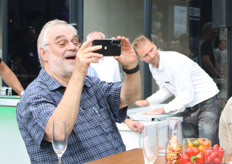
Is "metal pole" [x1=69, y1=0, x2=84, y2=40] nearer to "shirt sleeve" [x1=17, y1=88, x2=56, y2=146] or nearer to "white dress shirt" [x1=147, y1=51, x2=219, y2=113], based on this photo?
"white dress shirt" [x1=147, y1=51, x2=219, y2=113]

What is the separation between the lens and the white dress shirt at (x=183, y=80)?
14.3 feet

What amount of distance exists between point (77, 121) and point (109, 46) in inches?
19.5

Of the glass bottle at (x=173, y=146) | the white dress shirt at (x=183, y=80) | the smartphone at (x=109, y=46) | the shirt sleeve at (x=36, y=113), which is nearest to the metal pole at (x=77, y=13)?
the white dress shirt at (x=183, y=80)

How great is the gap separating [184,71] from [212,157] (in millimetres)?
2770

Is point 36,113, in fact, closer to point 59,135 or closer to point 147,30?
point 59,135

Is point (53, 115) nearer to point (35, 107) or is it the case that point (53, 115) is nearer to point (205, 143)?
point (35, 107)

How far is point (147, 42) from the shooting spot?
14.7ft

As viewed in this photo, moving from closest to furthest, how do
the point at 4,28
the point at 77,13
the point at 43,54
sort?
the point at 43,54 → the point at 77,13 → the point at 4,28

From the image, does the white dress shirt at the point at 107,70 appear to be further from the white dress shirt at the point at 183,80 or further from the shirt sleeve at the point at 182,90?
the shirt sleeve at the point at 182,90

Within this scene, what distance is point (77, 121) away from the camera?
249cm

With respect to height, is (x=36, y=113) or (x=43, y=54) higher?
(x=43, y=54)

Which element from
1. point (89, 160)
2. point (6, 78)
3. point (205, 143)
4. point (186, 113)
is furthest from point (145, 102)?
point (205, 143)

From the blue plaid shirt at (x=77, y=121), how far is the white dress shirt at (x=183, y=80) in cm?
167

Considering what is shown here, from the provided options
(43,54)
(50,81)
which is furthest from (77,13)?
(50,81)
